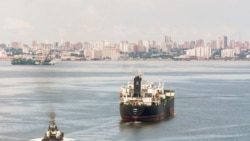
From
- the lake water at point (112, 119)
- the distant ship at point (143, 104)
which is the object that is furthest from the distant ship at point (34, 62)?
the distant ship at point (143, 104)

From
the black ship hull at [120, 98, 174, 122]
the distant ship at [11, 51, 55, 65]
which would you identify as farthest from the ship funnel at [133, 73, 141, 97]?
the distant ship at [11, 51, 55, 65]

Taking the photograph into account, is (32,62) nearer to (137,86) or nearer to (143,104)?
(137,86)

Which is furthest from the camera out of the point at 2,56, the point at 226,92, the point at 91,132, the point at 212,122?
the point at 2,56

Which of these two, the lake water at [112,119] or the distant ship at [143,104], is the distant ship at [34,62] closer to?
the lake water at [112,119]

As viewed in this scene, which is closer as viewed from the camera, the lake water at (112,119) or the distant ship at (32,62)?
the lake water at (112,119)

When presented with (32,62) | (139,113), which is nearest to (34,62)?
(32,62)

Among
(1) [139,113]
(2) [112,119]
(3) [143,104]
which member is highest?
(3) [143,104]

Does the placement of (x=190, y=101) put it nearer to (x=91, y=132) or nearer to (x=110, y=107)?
(x=110, y=107)

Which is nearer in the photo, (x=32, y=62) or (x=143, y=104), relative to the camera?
(x=143, y=104)

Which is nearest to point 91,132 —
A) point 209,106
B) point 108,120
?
point 108,120
